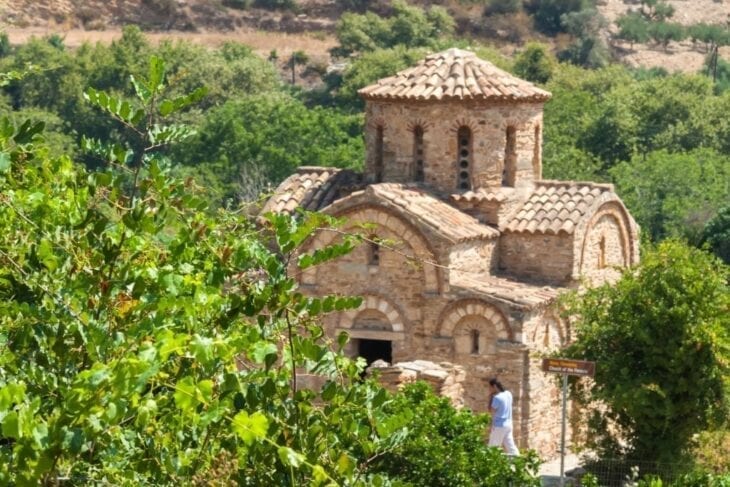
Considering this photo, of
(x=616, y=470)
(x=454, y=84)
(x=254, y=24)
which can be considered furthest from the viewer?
(x=254, y=24)

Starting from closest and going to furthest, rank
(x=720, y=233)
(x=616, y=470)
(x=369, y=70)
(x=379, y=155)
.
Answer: (x=616, y=470) < (x=379, y=155) < (x=720, y=233) < (x=369, y=70)

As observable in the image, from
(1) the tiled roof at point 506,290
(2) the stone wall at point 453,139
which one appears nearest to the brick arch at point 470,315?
(1) the tiled roof at point 506,290

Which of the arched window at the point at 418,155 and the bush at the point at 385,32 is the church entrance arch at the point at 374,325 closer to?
the arched window at the point at 418,155

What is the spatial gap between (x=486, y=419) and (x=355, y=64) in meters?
42.5

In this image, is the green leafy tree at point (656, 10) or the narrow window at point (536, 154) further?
the green leafy tree at point (656, 10)

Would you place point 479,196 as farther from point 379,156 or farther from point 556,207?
point 379,156

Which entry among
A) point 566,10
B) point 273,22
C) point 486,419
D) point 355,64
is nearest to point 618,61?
point 566,10

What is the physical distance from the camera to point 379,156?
23625 mm

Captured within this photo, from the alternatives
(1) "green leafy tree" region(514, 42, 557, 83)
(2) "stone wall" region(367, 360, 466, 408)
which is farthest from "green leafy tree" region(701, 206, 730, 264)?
(1) "green leafy tree" region(514, 42, 557, 83)

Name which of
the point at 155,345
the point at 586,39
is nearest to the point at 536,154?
the point at 155,345

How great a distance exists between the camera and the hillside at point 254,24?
2911 inches

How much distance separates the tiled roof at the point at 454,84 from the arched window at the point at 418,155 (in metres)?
0.59

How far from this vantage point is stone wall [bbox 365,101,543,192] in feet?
75.1

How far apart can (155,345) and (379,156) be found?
16753 millimetres
